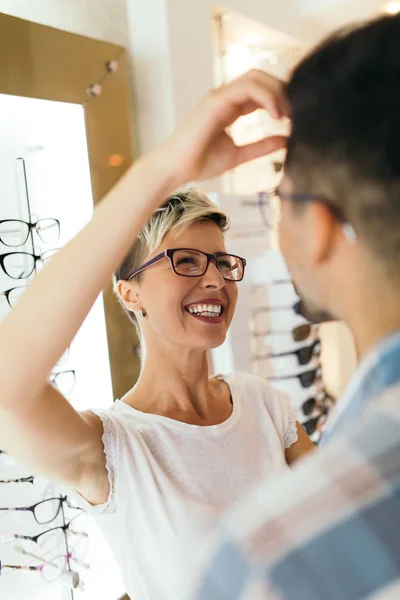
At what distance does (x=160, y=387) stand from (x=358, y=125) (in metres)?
0.51

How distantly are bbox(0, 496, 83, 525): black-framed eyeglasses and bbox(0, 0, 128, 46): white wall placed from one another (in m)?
0.95

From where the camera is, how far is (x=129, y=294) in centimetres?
79

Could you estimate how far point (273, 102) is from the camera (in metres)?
0.47

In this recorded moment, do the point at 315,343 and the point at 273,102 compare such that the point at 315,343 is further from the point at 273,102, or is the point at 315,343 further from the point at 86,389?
the point at 273,102

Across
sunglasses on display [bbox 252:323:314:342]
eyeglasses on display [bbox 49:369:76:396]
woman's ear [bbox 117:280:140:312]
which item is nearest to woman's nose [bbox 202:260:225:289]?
woman's ear [bbox 117:280:140:312]

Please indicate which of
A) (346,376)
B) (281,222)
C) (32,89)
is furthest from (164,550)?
(346,376)

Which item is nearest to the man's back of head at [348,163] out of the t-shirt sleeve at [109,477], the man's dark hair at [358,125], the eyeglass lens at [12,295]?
the man's dark hair at [358,125]

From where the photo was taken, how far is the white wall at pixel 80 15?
109cm

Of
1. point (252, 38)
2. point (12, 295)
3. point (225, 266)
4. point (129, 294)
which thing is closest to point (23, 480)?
point (12, 295)

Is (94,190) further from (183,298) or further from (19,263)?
(183,298)

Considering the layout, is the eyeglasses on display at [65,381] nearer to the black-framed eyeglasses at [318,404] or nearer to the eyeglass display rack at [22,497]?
the eyeglass display rack at [22,497]

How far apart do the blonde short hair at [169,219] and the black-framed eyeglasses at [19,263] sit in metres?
0.32

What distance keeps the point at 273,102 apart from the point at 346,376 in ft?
5.05

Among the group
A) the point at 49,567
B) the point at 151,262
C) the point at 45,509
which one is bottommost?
the point at 49,567
